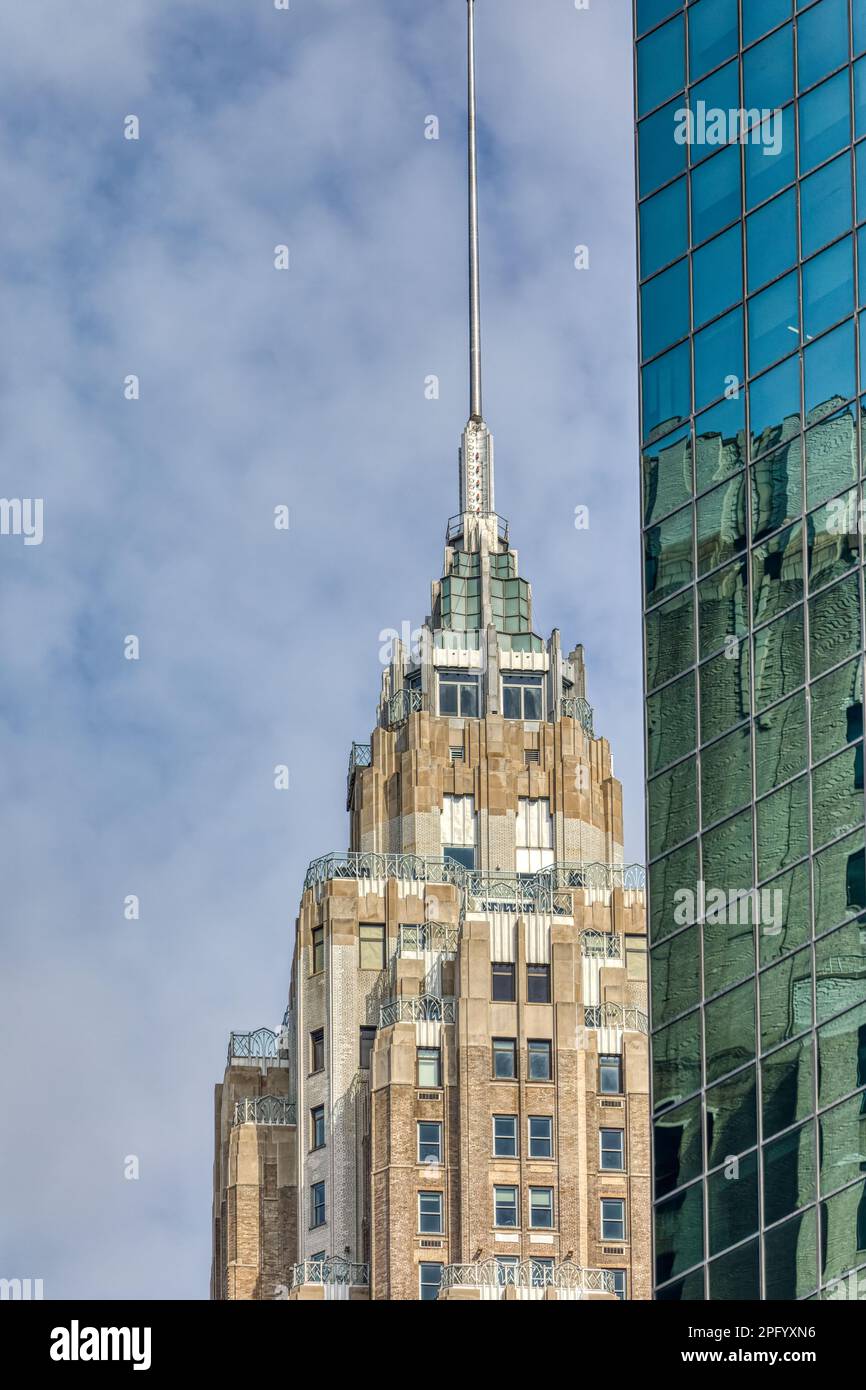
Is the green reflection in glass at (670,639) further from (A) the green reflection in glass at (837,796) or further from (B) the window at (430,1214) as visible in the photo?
(B) the window at (430,1214)

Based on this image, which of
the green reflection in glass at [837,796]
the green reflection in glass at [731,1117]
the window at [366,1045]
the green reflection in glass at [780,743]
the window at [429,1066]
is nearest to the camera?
the green reflection in glass at [837,796]

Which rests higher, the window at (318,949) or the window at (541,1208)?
the window at (318,949)

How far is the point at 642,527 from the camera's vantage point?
251 feet

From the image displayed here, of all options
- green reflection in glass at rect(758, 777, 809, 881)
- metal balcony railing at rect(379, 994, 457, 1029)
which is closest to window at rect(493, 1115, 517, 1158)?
metal balcony railing at rect(379, 994, 457, 1029)

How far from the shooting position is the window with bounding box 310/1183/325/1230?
128 meters

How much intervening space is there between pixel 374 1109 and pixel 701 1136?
181 feet

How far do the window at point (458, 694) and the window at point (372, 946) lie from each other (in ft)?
47.2

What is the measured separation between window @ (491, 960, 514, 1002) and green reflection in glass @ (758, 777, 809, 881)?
56077 mm

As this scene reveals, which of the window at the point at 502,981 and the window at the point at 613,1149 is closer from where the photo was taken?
the window at the point at 613,1149

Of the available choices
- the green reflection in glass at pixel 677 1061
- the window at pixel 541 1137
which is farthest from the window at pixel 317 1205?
the green reflection in glass at pixel 677 1061

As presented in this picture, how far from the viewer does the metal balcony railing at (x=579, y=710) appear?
144750mm

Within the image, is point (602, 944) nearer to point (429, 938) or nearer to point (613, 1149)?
point (429, 938)
